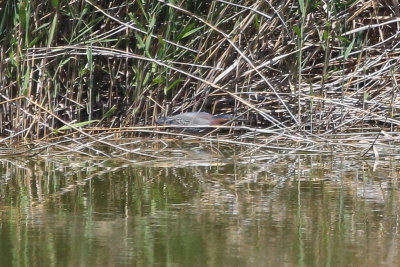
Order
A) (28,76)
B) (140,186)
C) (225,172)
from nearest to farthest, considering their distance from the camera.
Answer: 1. (140,186)
2. (225,172)
3. (28,76)

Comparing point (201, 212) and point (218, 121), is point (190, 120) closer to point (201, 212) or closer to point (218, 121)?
point (218, 121)

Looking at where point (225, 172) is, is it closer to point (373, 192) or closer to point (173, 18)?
point (373, 192)

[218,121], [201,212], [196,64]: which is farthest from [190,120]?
[201,212]

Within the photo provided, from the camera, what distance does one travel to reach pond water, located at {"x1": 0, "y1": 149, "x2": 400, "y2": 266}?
8.56ft

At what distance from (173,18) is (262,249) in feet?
10.2

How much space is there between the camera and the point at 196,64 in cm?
568

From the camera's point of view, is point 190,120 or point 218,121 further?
point 218,121

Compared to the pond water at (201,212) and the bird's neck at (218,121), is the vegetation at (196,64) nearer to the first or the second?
the bird's neck at (218,121)

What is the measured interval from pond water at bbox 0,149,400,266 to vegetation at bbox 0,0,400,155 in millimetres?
839

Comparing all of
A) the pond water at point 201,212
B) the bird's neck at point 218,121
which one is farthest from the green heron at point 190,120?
the pond water at point 201,212

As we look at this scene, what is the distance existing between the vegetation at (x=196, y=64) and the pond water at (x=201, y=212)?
0.84m

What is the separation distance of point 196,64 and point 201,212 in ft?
8.25

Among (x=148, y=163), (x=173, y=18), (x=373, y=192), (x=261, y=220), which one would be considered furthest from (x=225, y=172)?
(x=173, y=18)

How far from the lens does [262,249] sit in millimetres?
2676
